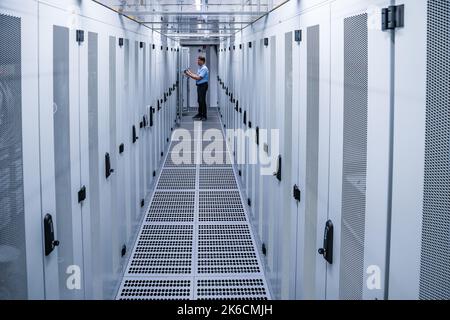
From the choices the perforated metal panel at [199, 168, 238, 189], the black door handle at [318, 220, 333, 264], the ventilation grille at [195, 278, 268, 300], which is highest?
the black door handle at [318, 220, 333, 264]

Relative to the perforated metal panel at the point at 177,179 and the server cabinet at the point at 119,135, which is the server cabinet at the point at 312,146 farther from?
the perforated metal panel at the point at 177,179

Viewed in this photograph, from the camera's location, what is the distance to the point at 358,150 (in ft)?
5.70

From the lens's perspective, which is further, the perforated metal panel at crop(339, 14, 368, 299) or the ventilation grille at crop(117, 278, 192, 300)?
the ventilation grille at crop(117, 278, 192, 300)

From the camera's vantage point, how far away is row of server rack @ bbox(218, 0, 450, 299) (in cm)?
119

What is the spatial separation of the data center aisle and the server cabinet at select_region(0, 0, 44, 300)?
1.96 m

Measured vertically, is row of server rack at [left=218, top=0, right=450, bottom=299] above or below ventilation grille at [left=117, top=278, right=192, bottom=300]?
above

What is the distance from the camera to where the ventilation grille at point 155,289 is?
11.9ft

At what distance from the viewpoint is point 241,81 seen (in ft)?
20.9

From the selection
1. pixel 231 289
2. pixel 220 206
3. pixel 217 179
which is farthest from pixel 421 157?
pixel 217 179

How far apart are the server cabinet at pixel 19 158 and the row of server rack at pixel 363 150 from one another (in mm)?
1242

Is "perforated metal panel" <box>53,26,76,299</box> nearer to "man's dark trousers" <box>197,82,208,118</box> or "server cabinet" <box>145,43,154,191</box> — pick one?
"server cabinet" <box>145,43,154,191</box>

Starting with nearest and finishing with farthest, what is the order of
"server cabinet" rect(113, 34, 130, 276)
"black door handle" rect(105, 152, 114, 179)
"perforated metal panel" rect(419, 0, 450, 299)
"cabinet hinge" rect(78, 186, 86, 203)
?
"perforated metal panel" rect(419, 0, 450, 299) → "cabinet hinge" rect(78, 186, 86, 203) → "black door handle" rect(105, 152, 114, 179) → "server cabinet" rect(113, 34, 130, 276)

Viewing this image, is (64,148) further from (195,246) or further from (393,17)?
(195,246)

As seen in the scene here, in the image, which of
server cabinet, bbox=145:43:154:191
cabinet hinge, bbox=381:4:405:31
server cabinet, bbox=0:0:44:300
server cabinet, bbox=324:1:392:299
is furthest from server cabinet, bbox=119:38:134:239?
cabinet hinge, bbox=381:4:405:31
